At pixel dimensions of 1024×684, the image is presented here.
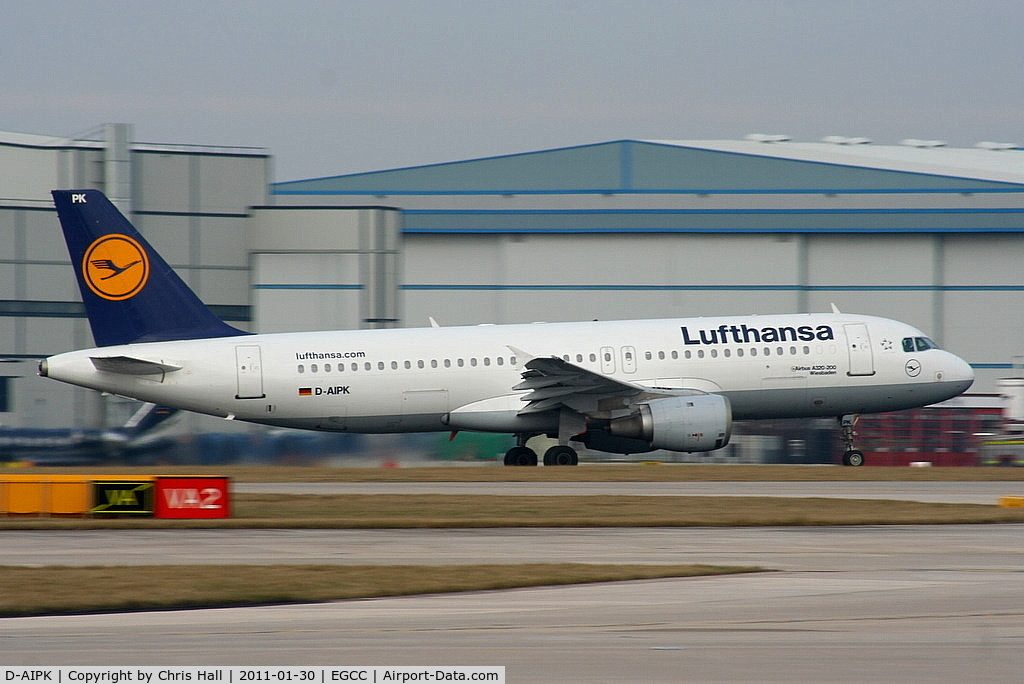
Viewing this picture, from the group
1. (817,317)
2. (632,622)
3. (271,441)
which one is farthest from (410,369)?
(632,622)

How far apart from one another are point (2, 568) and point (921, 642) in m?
10.9

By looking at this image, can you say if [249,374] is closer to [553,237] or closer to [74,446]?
[74,446]

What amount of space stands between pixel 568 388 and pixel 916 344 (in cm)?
963

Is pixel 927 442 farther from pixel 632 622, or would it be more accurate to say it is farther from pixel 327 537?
pixel 632 622

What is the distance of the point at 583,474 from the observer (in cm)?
3014

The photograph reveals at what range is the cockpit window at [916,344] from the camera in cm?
3398

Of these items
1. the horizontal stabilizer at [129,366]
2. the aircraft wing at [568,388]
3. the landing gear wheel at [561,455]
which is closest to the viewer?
the horizontal stabilizer at [129,366]

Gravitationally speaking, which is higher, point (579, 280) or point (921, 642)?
point (579, 280)

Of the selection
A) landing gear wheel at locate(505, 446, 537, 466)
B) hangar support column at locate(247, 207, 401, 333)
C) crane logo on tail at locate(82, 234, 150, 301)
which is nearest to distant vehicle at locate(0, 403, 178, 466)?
crane logo on tail at locate(82, 234, 150, 301)

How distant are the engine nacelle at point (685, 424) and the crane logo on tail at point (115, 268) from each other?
1296 cm

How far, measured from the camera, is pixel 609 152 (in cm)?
6475

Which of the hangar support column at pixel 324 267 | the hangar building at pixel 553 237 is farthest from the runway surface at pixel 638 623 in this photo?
the hangar building at pixel 553 237

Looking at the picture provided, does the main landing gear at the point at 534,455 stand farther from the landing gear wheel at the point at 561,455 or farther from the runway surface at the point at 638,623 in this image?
the runway surface at the point at 638,623
